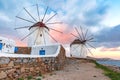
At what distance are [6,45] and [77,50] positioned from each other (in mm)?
24662

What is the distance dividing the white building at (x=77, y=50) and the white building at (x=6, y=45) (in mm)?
22256

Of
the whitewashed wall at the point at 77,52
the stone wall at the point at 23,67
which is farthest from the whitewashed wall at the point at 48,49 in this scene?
the whitewashed wall at the point at 77,52

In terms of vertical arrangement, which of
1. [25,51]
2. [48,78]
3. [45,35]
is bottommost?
[48,78]

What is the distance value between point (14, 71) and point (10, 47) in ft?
52.4

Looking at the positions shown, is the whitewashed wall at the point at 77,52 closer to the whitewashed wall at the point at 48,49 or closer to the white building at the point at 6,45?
the white building at the point at 6,45

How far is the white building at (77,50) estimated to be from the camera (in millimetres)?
45375

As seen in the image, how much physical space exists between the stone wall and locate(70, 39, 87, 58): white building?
31712mm

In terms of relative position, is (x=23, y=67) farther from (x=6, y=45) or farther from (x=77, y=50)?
(x=77, y=50)

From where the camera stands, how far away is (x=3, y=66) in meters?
8.63

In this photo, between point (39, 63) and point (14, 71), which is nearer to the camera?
point (14, 71)

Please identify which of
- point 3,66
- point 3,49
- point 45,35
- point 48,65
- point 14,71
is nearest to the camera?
point 3,66

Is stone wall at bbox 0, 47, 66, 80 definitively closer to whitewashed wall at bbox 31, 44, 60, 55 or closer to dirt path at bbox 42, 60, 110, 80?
dirt path at bbox 42, 60, 110, 80

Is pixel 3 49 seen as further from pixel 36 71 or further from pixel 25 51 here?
pixel 36 71

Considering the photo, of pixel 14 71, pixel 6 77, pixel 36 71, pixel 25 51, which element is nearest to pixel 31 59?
pixel 36 71
